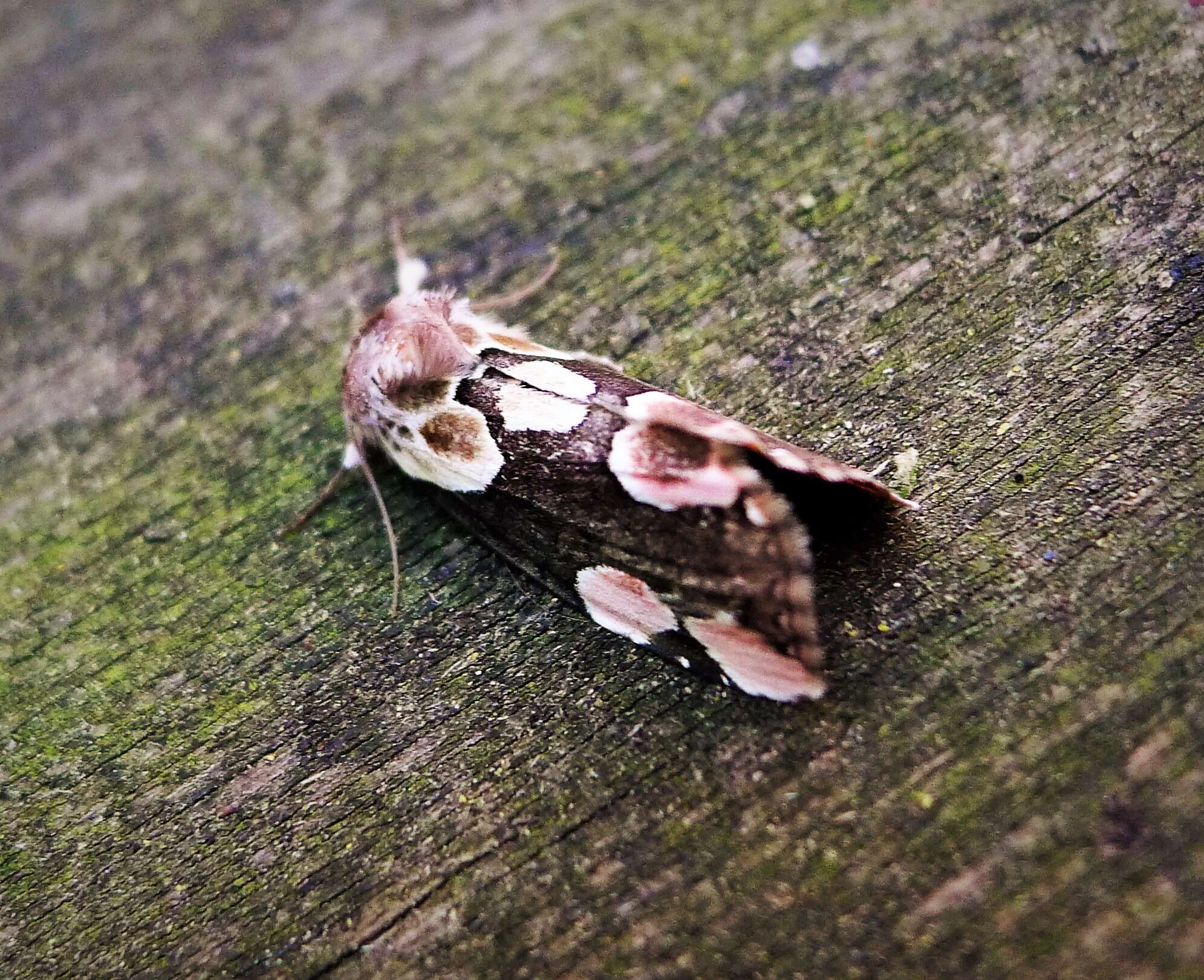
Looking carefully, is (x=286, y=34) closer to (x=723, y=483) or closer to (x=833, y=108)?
(x=833, y=108)

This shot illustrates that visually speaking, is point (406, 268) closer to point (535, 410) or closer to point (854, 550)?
point (535, 410)

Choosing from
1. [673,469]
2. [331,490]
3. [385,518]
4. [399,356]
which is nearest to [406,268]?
[399,356]

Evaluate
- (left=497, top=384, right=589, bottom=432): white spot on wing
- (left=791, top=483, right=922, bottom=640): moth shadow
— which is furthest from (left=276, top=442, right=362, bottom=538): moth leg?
(left=791, top=483, right=922, bottom=640): moth shadow

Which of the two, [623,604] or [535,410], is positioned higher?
[535,410]

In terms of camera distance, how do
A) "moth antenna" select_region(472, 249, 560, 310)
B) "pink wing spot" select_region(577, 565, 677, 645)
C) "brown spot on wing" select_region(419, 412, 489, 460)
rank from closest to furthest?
"pink wing spot" select_region(577, 565, 677, 645)
"brown spot on wing" select_region(419, 412, 489, 460)
"moth antenna" select_region(472, 249, 560, 310)

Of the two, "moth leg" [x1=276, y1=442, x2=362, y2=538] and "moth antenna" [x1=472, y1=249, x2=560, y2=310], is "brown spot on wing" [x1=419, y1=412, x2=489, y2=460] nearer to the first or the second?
"moth leg" [x1=276, y1=442, x2=362, y2=538]

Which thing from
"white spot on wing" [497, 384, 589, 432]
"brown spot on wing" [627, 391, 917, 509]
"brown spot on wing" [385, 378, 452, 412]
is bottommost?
"brown spot on wing" [627, 391, 917, 509]

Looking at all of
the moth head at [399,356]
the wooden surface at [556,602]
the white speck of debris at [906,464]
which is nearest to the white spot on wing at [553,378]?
the moth head at [399,356]
